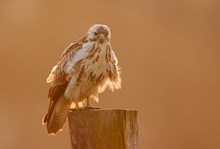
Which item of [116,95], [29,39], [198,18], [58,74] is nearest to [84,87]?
[58,74]

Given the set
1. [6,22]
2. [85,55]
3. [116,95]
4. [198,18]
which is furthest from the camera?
[198,18]

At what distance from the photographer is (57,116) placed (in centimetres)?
499

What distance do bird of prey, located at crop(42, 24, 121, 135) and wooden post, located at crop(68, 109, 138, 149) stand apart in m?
1.40

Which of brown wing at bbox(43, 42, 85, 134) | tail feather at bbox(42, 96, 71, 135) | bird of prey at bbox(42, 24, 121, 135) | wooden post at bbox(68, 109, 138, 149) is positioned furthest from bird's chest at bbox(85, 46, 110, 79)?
wooden post at bbox(68, 109, 138, 149)

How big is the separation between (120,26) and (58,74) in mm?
10159

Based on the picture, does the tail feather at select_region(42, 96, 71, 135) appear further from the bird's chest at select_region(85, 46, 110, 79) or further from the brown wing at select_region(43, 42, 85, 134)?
the bird's chest at select_region(85, 46, 110, 79)

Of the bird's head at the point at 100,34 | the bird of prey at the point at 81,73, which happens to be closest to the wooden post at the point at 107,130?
the bird of prey at the point at 81,73

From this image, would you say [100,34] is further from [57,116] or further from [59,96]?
[57,116]

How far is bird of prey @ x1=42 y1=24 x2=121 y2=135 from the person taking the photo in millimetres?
4949

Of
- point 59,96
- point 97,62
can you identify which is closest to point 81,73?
point 97,62

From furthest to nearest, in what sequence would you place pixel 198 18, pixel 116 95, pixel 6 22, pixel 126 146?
pixel 198 18
pixel 6 22
pixel 116 95
pixel 126 146

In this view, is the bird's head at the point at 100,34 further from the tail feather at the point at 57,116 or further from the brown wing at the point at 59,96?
the tail feather at the point at 57,116

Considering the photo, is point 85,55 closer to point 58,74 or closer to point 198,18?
point 58,74

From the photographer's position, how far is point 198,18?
1612 centimetres
